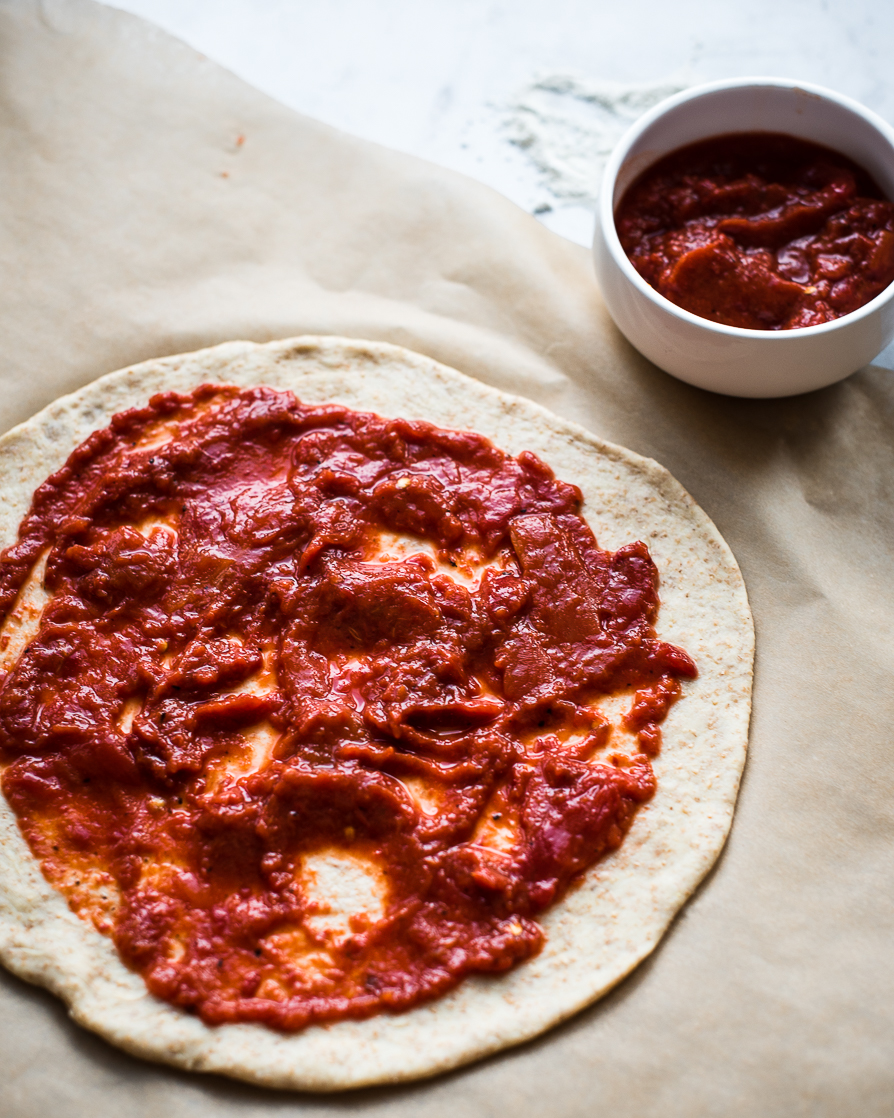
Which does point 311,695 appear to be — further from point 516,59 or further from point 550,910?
point 516,59

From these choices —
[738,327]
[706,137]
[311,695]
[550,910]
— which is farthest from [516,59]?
[550,910]

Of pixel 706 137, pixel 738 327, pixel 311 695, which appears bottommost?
pixel 311 695

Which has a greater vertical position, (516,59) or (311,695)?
(516,59)

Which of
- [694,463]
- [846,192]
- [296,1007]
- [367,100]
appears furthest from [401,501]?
[367,100]

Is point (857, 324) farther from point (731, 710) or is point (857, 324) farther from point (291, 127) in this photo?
point (291, 127)

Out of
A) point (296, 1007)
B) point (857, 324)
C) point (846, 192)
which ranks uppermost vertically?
point (846, 192)

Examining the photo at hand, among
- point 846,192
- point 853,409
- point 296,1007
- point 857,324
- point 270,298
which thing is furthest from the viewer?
point 270,298

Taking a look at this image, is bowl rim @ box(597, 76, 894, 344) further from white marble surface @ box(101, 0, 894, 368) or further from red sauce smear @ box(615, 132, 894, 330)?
white marble surface @ box(101, 0, 894, 368)
